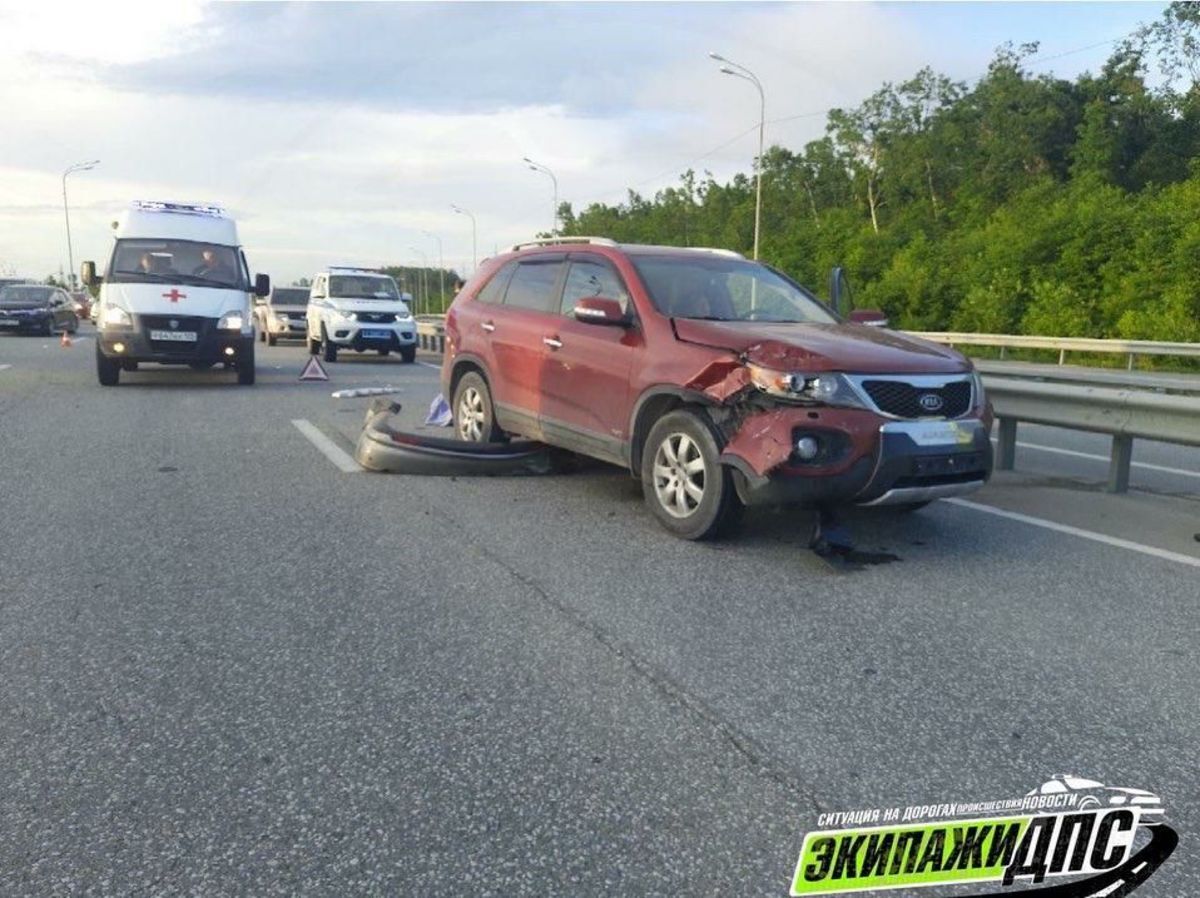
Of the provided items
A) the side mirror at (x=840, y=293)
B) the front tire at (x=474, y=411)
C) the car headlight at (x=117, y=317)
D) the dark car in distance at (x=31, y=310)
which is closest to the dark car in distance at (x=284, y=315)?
the dark car in distance at (x=31, y=310)

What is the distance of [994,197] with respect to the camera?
5469cm

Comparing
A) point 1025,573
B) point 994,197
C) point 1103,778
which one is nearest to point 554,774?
point 1103,778

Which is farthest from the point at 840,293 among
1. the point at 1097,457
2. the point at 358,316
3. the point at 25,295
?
the point at 25,295

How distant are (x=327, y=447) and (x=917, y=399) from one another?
5.70 meters

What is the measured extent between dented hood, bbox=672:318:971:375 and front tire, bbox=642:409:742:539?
500 millimetres

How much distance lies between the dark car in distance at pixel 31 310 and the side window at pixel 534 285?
2795cm

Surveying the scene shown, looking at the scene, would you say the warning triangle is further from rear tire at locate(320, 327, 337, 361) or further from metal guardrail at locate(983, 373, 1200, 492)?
metal guardrail at locate(983, 373, 1200, 492)

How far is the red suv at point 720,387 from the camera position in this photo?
5.61 m

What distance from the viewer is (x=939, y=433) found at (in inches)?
228

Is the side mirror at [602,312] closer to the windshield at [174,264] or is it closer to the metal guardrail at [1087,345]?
the windshield at [174,264]

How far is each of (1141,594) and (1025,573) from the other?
57 cm

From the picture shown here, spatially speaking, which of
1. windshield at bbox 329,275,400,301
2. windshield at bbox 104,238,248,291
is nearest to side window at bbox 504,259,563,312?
windshield at bbox 104,238,248,291

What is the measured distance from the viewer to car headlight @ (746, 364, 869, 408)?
5.61 m

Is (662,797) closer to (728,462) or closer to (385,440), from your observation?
(728,462)
